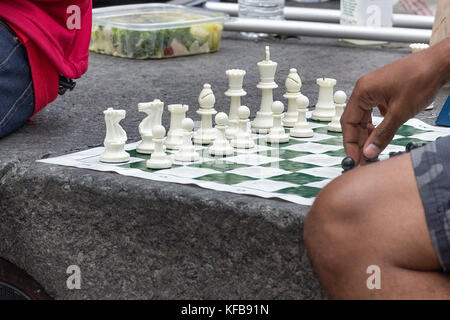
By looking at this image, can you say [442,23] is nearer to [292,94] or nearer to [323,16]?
[292,94]

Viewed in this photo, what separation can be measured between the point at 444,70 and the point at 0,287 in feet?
3.00

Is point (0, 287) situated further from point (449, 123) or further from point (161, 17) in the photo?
point (161, 17)

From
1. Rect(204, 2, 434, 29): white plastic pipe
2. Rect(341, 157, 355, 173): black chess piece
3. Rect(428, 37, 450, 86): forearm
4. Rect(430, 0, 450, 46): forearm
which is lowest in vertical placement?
Rect(204, 2, 434, 29): white plastic pipe

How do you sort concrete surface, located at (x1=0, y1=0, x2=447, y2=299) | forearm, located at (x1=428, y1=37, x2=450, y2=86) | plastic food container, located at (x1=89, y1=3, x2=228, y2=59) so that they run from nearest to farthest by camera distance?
forearm, located at (x1=428, y1=37, x2=450, y2=86) → concrete surface, located at (x1=0, y1=0, x2=447, y2=299) → plastic food container, located at (x1=89, y1=3, x2=228, y2=59)

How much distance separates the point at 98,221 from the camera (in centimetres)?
159

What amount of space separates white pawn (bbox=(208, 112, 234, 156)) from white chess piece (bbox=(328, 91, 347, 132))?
0.32 meters

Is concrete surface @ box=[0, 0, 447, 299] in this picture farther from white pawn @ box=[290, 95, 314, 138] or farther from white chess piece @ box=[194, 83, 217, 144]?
white pawn @ box=[290, 95, 314, 138]

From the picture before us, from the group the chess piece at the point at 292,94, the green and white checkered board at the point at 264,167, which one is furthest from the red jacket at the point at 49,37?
the chess piece at the point at 292,94

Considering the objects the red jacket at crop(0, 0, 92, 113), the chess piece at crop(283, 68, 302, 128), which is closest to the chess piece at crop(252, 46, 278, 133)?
the chess piece at crop(283, 68, 302, 128)

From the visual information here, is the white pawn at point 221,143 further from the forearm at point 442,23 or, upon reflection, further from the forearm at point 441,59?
the forearm at point 442,23

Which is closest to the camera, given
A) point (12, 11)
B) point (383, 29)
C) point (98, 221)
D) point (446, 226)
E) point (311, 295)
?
point (446, 226)

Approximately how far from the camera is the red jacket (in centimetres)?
196

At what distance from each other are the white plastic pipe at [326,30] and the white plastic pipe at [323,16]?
24 centimetres

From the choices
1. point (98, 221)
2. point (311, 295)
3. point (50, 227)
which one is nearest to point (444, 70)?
point (311, 295)
